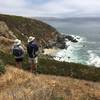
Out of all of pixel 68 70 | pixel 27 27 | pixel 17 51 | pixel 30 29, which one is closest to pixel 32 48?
pixel 17 51

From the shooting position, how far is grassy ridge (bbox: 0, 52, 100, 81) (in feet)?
79.4

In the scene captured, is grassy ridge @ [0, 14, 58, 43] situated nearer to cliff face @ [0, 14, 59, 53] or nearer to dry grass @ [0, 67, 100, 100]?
Answer: cliff face @ [0, 14, 59, 53]

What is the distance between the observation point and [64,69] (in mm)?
25422

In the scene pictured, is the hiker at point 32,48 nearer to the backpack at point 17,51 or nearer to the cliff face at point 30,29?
the backpack at point 17,51

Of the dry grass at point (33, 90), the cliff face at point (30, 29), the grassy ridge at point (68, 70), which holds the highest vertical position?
the dry grass at point (33, 90)

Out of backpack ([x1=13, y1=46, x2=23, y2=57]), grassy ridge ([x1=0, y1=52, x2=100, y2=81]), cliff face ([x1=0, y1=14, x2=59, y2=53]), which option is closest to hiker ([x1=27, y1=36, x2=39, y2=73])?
backpack ([x1=13, y1=46, x2=23, y2=57])

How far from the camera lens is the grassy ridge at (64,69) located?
79.4 ft

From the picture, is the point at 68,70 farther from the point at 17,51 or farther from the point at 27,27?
the point at 27,27

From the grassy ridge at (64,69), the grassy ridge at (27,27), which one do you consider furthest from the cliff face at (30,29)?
the grassy ridge at (64,69)

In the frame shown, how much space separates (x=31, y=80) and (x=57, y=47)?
232 ft

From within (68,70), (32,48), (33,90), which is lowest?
(68,70)

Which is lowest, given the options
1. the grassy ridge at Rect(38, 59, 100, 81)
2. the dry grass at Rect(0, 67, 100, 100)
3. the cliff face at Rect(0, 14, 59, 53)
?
the cliff face at Rect(0, 14, 59, 53)

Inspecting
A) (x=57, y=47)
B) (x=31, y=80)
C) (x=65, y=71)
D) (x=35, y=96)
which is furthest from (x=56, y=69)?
(x=57, y=47)

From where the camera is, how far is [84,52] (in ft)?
269
